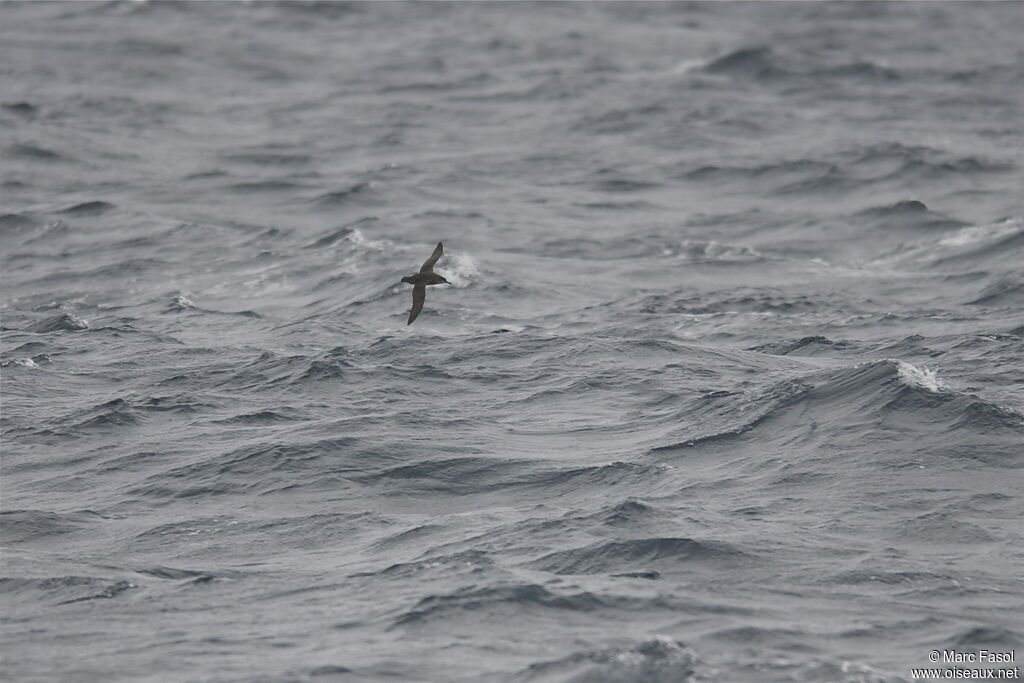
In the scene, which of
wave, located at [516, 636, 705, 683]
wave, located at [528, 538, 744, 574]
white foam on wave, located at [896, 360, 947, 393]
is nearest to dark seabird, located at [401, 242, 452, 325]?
wave, located at [528, 538, 744, 574]

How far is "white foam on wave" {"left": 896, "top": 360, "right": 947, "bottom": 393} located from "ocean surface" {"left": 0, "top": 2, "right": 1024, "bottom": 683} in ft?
0.35

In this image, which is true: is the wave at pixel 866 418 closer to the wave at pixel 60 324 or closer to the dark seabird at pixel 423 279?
the dark seabird at pixel 423 279

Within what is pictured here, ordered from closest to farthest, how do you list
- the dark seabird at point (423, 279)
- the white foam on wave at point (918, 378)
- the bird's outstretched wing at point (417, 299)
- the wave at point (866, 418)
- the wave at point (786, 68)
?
the bird's outstretched wing at point (417, 299)
the dark seabird at point (423, 279)
the wave at point (866, 418)
the white foam on wave at point (918, 378)
the wave at point (786, 68)

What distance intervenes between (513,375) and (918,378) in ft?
24.9

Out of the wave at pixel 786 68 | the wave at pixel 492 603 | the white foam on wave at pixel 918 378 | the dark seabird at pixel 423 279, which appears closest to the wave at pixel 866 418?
the white foam on wave at pixel 918 378

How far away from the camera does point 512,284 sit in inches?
1571

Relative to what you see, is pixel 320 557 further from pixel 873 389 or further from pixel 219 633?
pixel 873 389

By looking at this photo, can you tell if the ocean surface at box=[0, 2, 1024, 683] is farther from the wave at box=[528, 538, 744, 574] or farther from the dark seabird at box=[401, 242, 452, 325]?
the dark seabird at box=[401, 242, 452, 325]

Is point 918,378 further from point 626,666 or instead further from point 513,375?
point 626,666

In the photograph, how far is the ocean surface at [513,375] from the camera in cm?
2261

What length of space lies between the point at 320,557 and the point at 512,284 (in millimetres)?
15790

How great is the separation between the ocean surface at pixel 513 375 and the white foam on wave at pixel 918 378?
11 cm

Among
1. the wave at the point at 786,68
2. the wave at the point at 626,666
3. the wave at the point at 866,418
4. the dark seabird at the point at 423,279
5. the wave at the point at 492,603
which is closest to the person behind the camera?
the wave at the point at 626,666

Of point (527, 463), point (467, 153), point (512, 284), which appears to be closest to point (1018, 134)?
point (467, 153)
